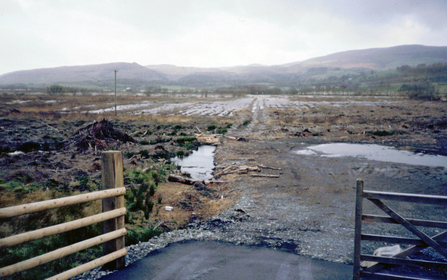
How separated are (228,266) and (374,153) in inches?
596

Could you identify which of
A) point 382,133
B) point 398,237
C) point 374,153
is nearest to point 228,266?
point 398,237

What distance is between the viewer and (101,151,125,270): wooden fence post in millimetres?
4794

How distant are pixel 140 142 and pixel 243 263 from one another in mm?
16395

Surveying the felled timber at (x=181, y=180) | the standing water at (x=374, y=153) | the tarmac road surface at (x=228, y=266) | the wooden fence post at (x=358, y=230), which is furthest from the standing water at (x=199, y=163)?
the wooden fence post at (x=358, y=230)

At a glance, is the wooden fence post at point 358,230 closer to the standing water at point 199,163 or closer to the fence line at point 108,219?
the fence line at point 108,219

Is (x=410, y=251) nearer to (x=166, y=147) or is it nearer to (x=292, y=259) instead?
(x=292, y=259)

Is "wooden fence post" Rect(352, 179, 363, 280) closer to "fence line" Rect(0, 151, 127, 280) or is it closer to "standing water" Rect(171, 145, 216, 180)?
"fence line" Rect(0, 151, 127, 280)

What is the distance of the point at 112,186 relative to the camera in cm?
484

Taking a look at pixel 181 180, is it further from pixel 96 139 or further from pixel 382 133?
pixel 382 133

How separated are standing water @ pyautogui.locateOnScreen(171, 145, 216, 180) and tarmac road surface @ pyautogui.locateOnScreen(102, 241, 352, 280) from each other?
24.2 ft

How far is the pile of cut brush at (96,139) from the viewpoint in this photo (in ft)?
54.4

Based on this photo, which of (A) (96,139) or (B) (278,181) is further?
(A) (96,139)

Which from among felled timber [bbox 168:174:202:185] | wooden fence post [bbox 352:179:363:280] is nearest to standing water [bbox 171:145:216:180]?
felled timber [bbox 168:174:202:185]

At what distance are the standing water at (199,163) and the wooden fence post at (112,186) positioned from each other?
8.07 m
